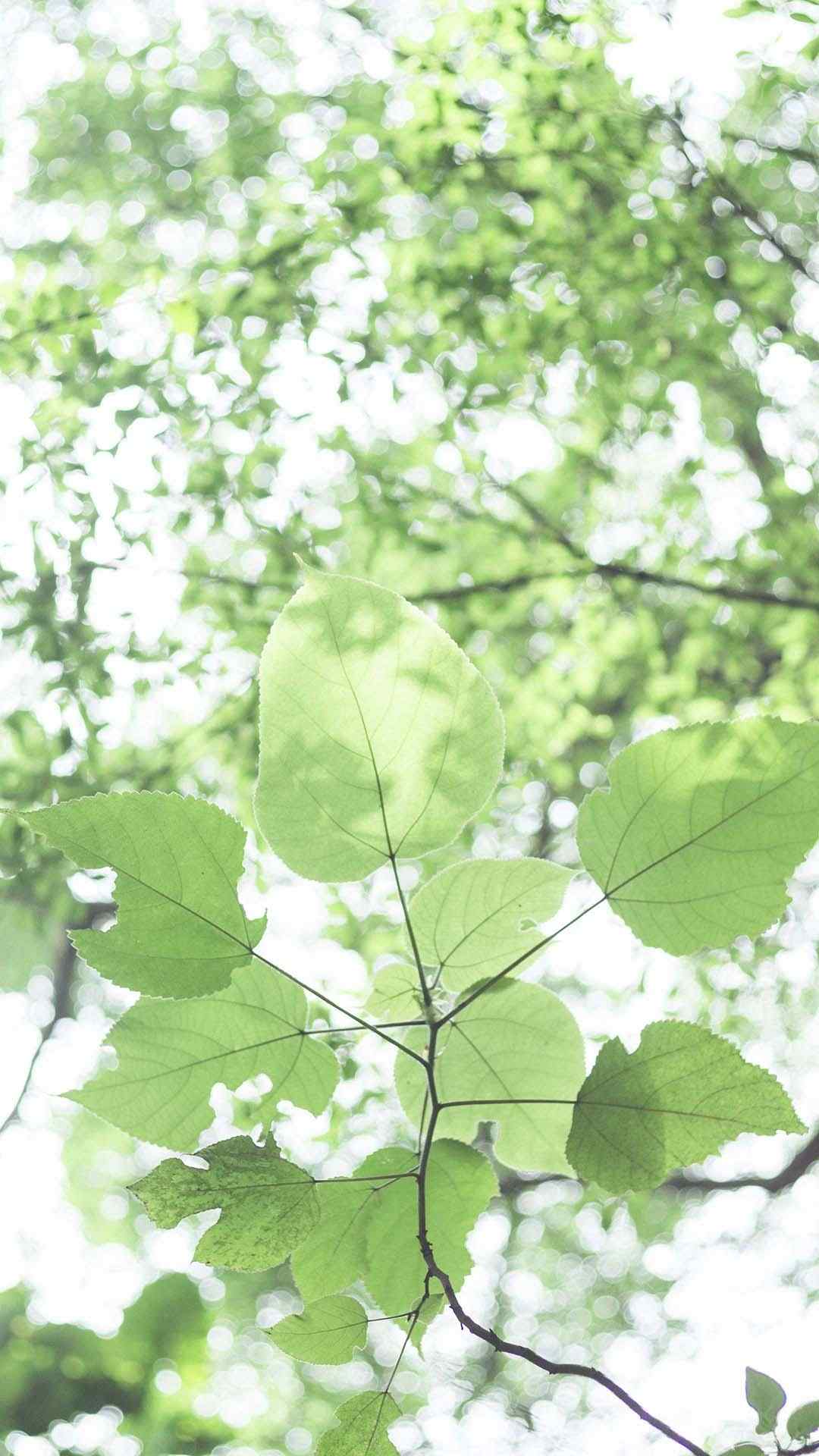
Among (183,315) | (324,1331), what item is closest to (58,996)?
(183,315)

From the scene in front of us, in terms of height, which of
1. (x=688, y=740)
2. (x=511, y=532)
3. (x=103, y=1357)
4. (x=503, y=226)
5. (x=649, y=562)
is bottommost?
(x=649, y=562)

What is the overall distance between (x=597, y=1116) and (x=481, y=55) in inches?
72.4

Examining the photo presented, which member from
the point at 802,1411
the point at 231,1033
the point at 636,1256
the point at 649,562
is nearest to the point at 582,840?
the point at 231,1033

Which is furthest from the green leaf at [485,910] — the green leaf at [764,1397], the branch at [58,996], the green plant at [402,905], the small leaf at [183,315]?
the branch at [58,996]

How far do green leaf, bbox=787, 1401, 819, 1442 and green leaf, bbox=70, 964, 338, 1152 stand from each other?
0.28 meters

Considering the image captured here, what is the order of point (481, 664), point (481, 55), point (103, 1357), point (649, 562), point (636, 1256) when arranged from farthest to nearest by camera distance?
point (636, 1256)
point (649, 562)
point (481, 664)
point (481, 55)
point (103, 1357)

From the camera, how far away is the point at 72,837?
38cm

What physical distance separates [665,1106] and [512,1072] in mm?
82

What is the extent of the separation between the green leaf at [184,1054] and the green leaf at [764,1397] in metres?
0.27

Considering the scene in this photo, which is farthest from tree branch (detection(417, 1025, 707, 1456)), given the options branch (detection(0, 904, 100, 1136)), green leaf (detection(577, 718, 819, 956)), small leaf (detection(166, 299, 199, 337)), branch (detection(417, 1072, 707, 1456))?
branch (detection(0, 904, 100, 1136))

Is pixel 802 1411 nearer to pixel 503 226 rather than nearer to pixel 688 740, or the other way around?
pixel 688 740

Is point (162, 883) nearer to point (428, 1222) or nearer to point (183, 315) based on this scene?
point (428, 1222)

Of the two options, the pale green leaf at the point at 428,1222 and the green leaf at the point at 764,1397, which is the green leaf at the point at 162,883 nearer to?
the pale green leaf at the point at 428,1222

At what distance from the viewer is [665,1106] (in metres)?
0.39
